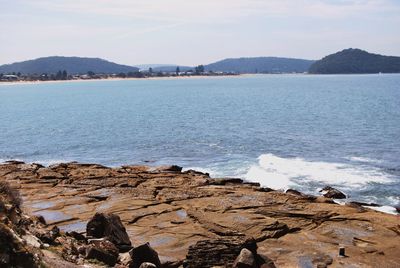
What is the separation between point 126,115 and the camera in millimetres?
108875

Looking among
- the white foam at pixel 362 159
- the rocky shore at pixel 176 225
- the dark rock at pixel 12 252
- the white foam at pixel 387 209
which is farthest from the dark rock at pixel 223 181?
the dark rock at pixel 12 252

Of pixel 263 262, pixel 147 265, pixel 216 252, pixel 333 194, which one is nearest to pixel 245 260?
pixel 216 252

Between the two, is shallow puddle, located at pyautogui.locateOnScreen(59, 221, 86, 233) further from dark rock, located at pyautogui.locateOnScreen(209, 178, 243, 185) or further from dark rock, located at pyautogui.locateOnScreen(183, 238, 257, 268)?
dark rock, located at pyautogui.locateOnScreen(209, 178, 243, 185)

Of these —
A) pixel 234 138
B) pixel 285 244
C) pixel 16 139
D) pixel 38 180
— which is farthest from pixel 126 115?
pixel 285 244

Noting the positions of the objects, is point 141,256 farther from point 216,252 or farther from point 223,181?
point 223,181

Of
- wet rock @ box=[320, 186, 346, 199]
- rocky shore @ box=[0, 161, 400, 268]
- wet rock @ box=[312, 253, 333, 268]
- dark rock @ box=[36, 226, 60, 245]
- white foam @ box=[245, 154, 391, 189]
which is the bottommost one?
white foam @ box=[245, 154, 391, 189]

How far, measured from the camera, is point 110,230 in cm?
2273

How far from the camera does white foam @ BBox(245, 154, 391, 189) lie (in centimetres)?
4119

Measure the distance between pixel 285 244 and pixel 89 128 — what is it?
64032 mm

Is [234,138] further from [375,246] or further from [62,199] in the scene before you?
[375,246]

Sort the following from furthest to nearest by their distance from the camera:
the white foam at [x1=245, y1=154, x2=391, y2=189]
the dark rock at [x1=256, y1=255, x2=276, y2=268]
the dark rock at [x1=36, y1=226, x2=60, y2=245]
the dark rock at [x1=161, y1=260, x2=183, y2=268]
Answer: the white foam at [x1=245, y1=154, x2=391, y2=189] < the dark rock at [x1=161, y1=260, x2=183, y2=268] < the dark rock at [x1=256, y1=255, x2=276, y2=268] < the dark rock at [x1=36, y1=226, x2=60, y2=245]

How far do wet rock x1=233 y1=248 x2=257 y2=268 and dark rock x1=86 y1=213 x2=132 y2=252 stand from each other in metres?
5.78

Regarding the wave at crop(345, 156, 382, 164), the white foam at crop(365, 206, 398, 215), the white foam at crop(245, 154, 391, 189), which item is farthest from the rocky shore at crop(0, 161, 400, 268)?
the wave at crop(345, 156, 382, 164)

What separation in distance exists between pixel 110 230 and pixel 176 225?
17.1 feet
